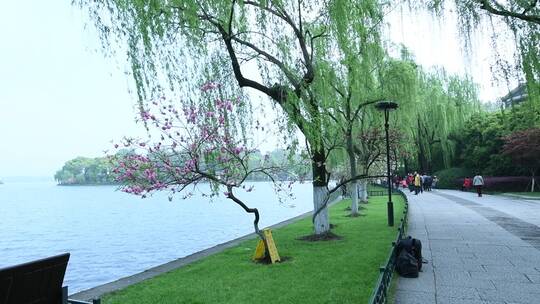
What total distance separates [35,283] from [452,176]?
43206 millimetres

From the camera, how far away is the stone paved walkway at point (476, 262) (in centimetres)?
691

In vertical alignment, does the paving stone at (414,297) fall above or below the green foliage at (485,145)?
below

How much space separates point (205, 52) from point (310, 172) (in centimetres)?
564

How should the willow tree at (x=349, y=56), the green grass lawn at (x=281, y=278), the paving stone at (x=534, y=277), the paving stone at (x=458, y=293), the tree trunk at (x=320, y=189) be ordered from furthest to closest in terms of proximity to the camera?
the tree trunk at (x=320, y=189), the willow tree at (x=349, y=56), the paving stone at (x=534, y=277), the green grass lawn at (x=281, y=278), the paving stone at (x=458, y=293)

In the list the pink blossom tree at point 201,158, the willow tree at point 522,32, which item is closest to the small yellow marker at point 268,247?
the pink blossom tree at point 201,158

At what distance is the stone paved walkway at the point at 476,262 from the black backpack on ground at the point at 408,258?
0.18m

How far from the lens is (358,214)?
20.2 m

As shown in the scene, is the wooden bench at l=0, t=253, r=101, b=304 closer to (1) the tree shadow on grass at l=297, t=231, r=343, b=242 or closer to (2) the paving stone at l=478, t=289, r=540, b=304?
(2) the paving stone at l=478, t=289, r=540, b=304

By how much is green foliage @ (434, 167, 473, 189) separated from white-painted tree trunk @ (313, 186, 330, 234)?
107 ft

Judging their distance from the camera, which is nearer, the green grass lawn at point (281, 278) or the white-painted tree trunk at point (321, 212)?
the green grass lawn at point (281, 278)

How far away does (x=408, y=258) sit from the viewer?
8.22m

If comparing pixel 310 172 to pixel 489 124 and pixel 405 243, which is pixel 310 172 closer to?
pixel 405 243

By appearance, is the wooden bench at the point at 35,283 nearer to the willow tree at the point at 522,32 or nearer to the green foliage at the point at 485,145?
the willow tree at the point at 522,32

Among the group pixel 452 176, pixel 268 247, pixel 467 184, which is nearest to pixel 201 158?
pixel 268 247
